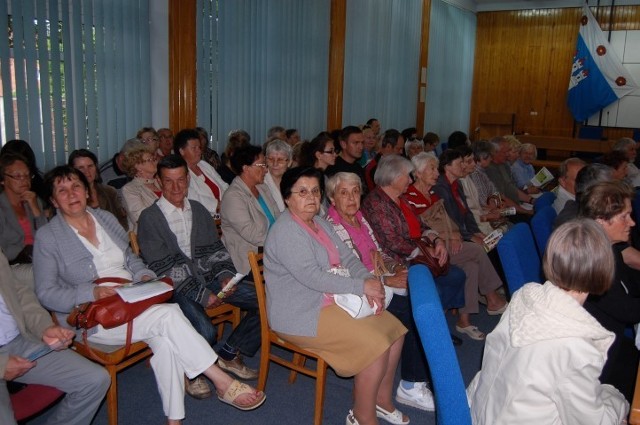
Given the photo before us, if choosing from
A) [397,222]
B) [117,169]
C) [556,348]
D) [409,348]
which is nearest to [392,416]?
[409,348]

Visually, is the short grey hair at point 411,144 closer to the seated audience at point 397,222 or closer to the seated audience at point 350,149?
the seated audience at point 350,149

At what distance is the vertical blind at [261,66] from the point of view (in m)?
5.73

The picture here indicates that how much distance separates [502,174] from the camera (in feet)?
19.0

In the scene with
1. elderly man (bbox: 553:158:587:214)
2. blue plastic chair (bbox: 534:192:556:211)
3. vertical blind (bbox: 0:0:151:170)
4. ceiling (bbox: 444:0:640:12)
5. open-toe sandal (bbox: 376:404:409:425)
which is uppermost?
ceiling (bbox: 444:0:640:12)

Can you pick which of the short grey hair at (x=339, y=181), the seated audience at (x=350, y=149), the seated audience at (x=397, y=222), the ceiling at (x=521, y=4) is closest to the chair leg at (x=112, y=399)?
the short grey hair at (x=339, y=181)

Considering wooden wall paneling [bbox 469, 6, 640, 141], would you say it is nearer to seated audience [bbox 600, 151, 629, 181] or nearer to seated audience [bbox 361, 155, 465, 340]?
seated audience [bbox 600, 151, 629, 181]

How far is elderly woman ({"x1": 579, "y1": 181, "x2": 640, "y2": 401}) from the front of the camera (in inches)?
87.6

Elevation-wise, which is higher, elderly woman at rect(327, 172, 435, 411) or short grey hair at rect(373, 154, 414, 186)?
short grey hair at rect(373, 154, 414, 186)

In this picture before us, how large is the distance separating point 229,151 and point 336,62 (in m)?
3.01

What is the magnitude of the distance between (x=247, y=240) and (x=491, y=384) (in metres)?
2.02

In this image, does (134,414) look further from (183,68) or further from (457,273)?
(183,68)

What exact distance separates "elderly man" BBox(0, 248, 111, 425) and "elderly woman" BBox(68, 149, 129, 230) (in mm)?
1299

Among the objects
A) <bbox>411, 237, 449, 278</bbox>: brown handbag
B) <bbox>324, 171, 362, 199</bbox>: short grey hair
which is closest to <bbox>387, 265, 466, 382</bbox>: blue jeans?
<bbox>411, 237, 449, 278</bbox>: brown handbag

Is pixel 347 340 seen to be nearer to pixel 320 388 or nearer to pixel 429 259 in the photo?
pixel 320 388
